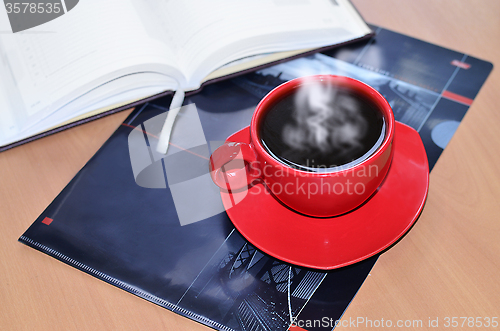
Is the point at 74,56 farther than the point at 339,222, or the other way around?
the point at 74,56

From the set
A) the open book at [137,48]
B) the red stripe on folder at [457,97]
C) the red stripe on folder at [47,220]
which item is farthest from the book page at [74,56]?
the red stripe on folder at [457,97]

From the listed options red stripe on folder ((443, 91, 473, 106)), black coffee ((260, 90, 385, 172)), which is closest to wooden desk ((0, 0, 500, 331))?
red stripe on folder ((443, 91, 473, 106))

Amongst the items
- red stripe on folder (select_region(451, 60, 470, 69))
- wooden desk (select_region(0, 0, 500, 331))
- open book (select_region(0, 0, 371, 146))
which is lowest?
wooden desk (select_region(0, 0, 500, 331))

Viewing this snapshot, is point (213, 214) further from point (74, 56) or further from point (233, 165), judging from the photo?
point (74, 56)

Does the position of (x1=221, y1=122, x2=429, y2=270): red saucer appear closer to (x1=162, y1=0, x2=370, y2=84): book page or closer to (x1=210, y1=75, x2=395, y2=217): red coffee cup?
(x1=210, y1=75, x2=395, y2=217): red coffee cup

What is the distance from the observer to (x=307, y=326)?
42cm

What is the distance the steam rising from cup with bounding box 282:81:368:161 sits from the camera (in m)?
0.45

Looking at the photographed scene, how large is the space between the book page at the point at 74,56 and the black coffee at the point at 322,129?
0.78ft

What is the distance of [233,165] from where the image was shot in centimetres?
44

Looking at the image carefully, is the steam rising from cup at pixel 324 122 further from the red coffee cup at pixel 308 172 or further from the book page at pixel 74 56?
the book page at pixel 74 56

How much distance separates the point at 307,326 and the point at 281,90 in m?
0.28

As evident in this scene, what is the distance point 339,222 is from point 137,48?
0.42m

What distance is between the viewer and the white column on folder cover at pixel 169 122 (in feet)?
1.90

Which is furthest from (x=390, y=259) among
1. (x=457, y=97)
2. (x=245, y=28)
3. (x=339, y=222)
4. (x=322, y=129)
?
(x=245, y=28)
